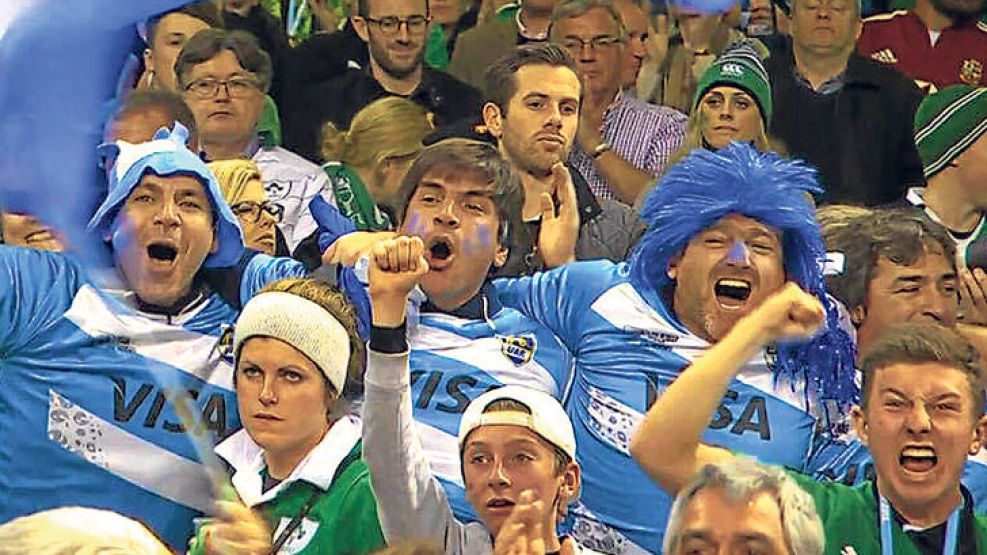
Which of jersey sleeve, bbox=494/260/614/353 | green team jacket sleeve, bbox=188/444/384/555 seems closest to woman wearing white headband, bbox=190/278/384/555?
green team jacket sleeve, bbox=188/444/384/555

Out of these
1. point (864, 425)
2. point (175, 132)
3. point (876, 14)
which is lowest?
point (864, 425)

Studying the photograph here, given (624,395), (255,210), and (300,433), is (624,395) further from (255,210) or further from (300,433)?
(255,210)

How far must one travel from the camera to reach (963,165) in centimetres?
383

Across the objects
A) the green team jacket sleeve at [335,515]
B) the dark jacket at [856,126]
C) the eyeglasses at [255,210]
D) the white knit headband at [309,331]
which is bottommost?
the green team jacket sleeve at [335,515]

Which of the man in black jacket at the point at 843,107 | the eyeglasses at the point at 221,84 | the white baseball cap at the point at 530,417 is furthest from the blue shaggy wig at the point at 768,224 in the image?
the eyeglasses at the point at 221,84

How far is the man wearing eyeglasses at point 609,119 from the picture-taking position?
3.77 metres

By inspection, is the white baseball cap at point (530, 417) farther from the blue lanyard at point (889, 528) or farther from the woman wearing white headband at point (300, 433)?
the blue lanyard at point (889, 528)

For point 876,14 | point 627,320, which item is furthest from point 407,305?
point 876,14

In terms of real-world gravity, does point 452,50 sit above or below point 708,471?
above

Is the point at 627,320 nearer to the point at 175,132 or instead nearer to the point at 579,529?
the point at 579,529

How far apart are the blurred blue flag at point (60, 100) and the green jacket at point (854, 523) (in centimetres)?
120

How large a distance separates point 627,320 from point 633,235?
5.4 inches

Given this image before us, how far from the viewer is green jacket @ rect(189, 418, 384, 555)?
3617 mm

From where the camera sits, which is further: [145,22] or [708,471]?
[145,22]
